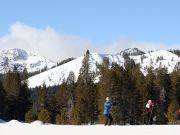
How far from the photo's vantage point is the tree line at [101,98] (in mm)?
95812

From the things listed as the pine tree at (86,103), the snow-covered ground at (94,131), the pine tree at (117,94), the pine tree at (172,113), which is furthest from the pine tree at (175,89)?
the snow-covered ground at (94,131)

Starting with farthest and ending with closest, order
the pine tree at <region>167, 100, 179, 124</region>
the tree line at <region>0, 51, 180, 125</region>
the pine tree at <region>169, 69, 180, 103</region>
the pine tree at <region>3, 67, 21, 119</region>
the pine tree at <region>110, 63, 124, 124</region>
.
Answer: the pine tree at <region>3, 67, 21, 119</region> < the pine tree at <region>169, 69, 180, 103</region> < the pine tree at <region>167, 100, 179, 124</region> < the tree line at <region>0, 51, 180, 125</region> < the pine tree at <region>110, 63, 124, 124</region>

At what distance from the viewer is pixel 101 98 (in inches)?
3664

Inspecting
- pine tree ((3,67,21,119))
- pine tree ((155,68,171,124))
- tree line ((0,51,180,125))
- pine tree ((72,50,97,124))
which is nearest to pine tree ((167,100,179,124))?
tree line ((0,51,180,125))

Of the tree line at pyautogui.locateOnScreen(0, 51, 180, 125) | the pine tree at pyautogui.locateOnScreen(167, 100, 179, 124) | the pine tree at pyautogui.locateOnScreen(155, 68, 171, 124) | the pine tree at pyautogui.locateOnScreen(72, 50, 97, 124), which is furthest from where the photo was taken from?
the pine tree at pyautogui.locateOnScreen(155, 68, 171, 124)

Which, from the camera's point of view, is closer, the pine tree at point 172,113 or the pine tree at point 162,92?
the pine tree at point 172,113

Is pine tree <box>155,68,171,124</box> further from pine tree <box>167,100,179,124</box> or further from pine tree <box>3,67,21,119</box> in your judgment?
pine tree <box>3,67,21,119</box>

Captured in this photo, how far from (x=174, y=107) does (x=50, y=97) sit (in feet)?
122

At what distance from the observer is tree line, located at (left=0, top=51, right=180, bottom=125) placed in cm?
9581

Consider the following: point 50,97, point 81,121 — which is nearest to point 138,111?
point 81,121

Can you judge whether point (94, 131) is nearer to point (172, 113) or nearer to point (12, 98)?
point (172, 113)

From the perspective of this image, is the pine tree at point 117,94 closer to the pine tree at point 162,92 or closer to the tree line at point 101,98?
the tree line at point 101,98

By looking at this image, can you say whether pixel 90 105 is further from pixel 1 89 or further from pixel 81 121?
pixel 1 89

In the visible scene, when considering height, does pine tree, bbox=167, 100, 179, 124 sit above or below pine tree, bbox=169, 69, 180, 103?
below
